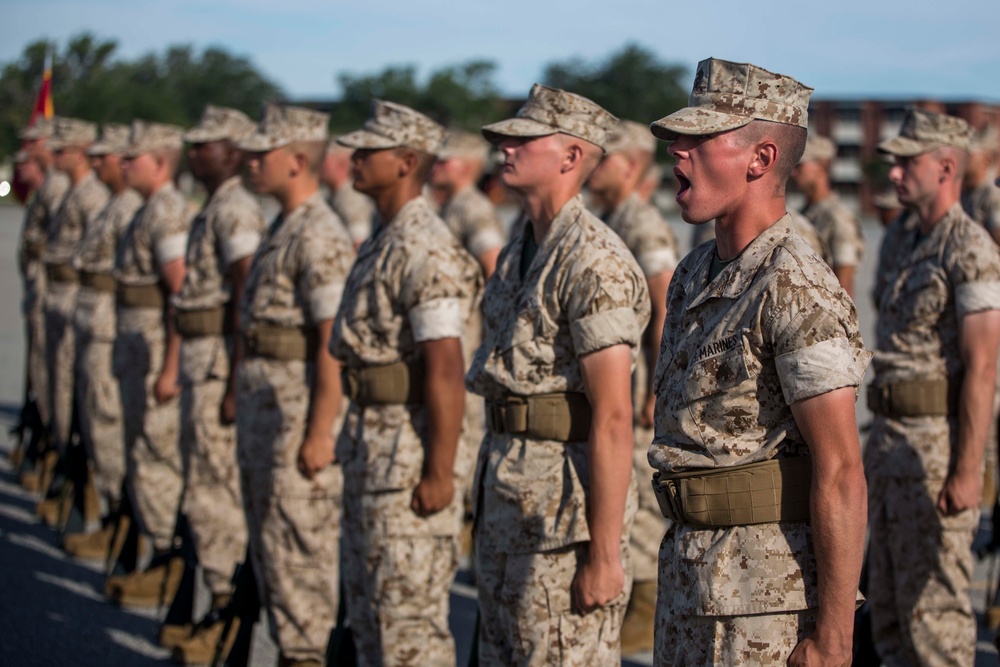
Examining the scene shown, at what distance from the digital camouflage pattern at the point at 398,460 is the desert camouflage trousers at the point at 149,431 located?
8.32 ft

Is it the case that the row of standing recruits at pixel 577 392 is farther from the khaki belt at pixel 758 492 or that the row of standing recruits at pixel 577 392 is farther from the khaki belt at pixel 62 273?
the khaki belt at pixel 62 273

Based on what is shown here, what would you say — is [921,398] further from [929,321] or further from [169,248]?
[169,248]

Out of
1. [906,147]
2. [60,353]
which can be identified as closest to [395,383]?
[906,147]

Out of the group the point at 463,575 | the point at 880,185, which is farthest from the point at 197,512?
the point at 880,185

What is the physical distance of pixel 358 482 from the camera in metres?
4.46

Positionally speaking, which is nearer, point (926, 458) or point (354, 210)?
point (926, 458)

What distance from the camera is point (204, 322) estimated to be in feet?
19.9

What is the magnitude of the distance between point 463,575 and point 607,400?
3.80 m

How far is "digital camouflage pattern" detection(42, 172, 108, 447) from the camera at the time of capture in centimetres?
877

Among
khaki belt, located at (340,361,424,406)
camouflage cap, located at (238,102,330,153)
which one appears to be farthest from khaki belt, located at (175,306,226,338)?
khaki belt, located at (340,361,424,406)

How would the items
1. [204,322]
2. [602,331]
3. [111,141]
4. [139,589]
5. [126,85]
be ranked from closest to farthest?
[602,331] → [204,322] → [139,589] → [111,141] → [126,85]

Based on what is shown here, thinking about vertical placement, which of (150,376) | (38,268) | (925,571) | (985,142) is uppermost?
(985,142)

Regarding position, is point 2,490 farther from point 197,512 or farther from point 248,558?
point 248,558

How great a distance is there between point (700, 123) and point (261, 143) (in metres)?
3.04
